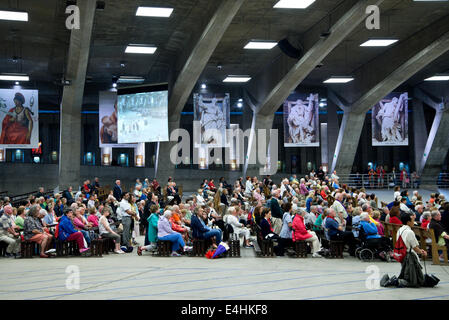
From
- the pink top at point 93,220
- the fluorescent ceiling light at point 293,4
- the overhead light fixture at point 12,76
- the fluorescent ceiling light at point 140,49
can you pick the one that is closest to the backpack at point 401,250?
the pink top at point 93,220

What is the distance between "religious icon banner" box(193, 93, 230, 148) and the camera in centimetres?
2588

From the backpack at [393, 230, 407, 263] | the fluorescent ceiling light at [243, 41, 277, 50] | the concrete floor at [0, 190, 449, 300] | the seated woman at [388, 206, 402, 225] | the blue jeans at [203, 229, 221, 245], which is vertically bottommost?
the concrete floor at [0, 190, 449, 300]

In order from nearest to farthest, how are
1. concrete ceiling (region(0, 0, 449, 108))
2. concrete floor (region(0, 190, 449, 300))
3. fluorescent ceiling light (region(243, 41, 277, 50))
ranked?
concrete floor (region(0, 190, 449, 300)) < concrete ceiling (region(0, 0, 449, 108)) < fluorescent ceiling light (region(243, 41, 277, 50))

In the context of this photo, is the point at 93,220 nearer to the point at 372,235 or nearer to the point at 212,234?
the point at 212,234

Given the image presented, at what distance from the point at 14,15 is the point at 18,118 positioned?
638cm

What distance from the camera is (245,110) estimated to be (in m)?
30.8

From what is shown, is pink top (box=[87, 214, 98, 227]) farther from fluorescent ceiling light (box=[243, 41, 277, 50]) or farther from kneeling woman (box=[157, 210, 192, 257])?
fluorescent ceiling light (box=[243, 41, 277, 50])

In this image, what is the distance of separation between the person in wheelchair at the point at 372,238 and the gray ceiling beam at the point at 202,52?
28.8 feet

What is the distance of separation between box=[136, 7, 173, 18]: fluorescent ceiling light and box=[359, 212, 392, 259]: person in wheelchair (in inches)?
433

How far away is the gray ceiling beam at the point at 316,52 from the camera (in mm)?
18194

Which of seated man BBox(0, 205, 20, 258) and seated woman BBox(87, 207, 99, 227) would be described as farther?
seated woman BBox(87, 207, 99, 227)

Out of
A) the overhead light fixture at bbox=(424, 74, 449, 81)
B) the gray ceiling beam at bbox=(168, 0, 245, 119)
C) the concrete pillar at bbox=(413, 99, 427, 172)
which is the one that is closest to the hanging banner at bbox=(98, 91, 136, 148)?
the gray ceiling beam at bbox=(168, 0, 245, 119)

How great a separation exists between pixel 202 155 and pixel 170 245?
75.8 feet
